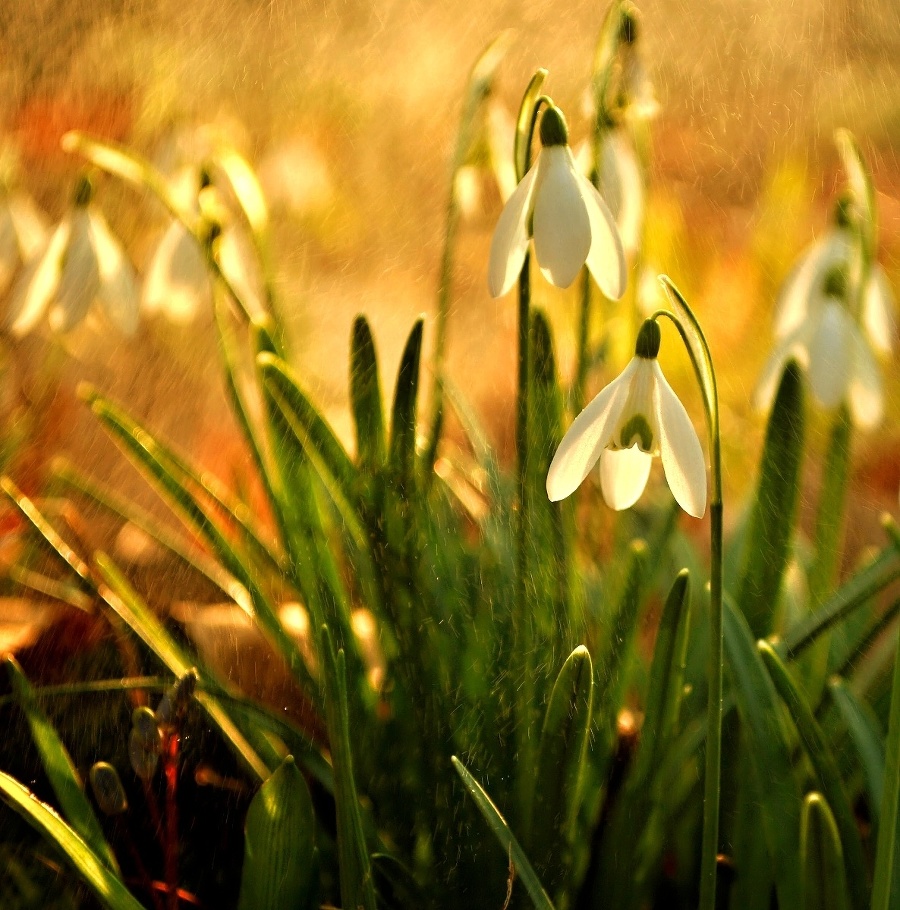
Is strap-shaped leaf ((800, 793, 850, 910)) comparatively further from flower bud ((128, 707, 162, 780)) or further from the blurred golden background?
the blurred golden background

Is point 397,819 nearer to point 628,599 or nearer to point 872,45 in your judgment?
point 628,599

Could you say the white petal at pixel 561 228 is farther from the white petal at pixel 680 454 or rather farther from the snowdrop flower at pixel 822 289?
the snowdrop flower at pixel 822 289

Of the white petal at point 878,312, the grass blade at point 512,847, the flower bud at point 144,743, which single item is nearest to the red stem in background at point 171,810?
the flower bud at point 144,743

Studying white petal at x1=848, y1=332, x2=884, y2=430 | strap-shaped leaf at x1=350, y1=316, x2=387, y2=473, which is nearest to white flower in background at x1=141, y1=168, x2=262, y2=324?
strap-shaped leaf at x1=350, y1=316, x2=387, y2=473

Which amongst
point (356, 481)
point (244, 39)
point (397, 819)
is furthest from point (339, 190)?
point (397, 819)

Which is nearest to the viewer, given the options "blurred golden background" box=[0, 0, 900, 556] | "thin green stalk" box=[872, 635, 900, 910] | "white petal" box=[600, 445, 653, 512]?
"thin green stalk" box=[872, 635, 900, 910]

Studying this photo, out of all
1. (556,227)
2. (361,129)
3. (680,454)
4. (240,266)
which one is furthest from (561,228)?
(361,129)
